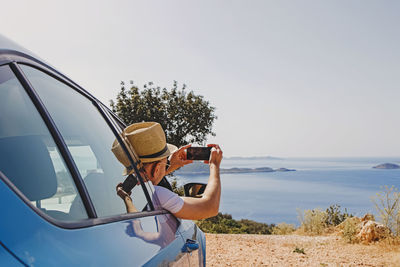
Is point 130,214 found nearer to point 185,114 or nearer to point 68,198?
A: point 68,198

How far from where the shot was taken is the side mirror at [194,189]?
220 centimetres

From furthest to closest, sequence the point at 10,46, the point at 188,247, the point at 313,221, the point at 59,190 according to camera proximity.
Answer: the point at 313,221 < the point at 188,247 < the point at 59,190 < the point at 10,46

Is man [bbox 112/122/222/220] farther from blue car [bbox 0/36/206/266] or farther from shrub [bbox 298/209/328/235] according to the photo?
shrub [bbox 298/209/328/235]

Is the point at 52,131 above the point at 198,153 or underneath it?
above

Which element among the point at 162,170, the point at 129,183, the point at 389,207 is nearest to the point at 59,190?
the point at 129,183

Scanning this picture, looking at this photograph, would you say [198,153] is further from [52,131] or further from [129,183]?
[52,131]

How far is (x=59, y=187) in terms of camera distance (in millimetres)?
1271

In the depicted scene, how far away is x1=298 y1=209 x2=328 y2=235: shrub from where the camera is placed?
40.5ft

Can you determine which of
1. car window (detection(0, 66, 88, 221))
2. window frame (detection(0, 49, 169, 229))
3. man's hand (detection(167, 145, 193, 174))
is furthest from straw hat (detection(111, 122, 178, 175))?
car window (detection(0, 66, 88, 221))

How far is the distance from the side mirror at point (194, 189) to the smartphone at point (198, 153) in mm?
234

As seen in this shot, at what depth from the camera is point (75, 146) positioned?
1.47m

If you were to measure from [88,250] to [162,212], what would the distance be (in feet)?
3.31

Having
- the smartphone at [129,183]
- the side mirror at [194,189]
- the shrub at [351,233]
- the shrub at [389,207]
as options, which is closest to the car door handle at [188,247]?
the side mirror at [194,189]

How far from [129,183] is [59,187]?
0.48 metres
